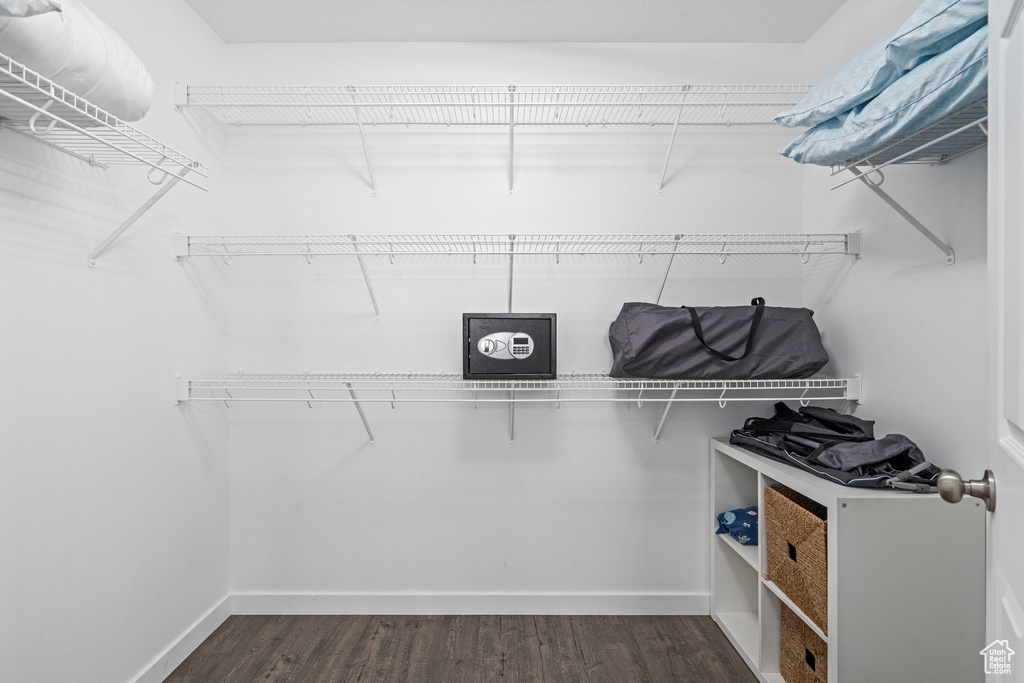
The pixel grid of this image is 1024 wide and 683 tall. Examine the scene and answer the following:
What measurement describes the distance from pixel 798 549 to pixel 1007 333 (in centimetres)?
119

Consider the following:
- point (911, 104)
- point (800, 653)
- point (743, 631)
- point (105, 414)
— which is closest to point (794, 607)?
point (800, 653)

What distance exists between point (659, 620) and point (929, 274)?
1.61 metres

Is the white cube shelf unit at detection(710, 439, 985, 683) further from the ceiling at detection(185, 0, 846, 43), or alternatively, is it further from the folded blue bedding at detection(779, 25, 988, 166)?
the ceiling at detection(185, 0, 846, 43)

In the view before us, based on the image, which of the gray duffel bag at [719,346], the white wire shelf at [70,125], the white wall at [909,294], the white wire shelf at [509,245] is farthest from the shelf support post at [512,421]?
the white wire shelf at [70,125]

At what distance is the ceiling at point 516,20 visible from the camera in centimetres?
211

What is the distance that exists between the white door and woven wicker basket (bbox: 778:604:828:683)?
1026mm

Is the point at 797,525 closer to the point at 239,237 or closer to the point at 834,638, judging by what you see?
the point at 834,638

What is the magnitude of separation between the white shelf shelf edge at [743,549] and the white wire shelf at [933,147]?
1154 mm

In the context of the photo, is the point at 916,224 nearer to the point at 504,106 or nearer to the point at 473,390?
the point at 504,106

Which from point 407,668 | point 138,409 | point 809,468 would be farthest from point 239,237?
point 809,468

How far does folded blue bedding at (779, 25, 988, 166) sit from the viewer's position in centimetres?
114

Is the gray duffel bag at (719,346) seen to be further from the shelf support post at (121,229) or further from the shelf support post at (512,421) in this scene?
the shelf support post at (121,229)

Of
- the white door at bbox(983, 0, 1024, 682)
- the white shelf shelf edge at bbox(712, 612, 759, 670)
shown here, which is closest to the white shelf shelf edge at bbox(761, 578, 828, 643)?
the white shelf shelf edge at bbox(712, 612, 759, 670)

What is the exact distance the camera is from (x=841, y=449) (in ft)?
5.57
